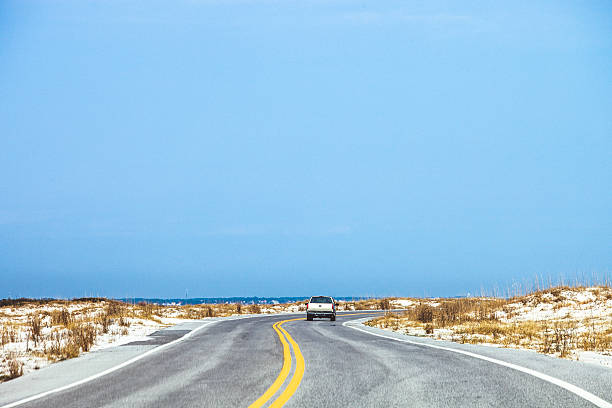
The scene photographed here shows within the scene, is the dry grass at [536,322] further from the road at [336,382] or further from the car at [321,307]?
the car at [321,307]

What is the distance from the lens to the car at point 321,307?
3951 centimetres

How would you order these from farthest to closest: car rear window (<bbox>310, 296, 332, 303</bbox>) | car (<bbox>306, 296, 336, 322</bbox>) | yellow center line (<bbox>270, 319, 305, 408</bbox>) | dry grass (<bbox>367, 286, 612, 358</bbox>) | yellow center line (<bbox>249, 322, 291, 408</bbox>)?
car rear window (<bbox>310, 296, 332, 303</bbox>) → car (<bbox>306, 296, 336, 322</bbox>) → dry grass (<bbox>367, 286, 612, 358</bbox>) → yellow center line (<bbox>249, 322, 291, 408</bbox>) → yellow center line (<bbox>270, 319, 305, 408</bbox>)

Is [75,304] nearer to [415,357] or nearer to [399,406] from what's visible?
[415,357]

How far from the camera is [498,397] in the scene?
7.57 m

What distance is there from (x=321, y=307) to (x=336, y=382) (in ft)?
102

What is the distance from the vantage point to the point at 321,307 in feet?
131

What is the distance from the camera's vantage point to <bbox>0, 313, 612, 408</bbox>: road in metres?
7.56

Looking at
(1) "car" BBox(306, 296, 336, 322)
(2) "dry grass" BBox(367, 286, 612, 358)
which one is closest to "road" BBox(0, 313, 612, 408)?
(2) "dry grass" BBox(367, 286, 612, 358)

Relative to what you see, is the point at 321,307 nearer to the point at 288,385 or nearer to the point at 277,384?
the point at 277,384

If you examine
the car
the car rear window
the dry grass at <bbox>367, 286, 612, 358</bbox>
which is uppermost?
the car rear window

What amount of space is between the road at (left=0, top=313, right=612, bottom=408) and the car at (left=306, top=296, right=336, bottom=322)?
25.8 metres

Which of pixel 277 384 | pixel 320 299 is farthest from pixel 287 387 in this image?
pixel 320 299

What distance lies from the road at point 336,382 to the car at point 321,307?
2581 centimetres

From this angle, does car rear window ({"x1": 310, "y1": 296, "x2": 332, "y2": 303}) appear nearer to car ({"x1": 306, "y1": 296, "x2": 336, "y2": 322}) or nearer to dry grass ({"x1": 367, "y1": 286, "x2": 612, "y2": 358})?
car ({"x1": 306, "y1": 296, "x2": 336, "y2": 322})
